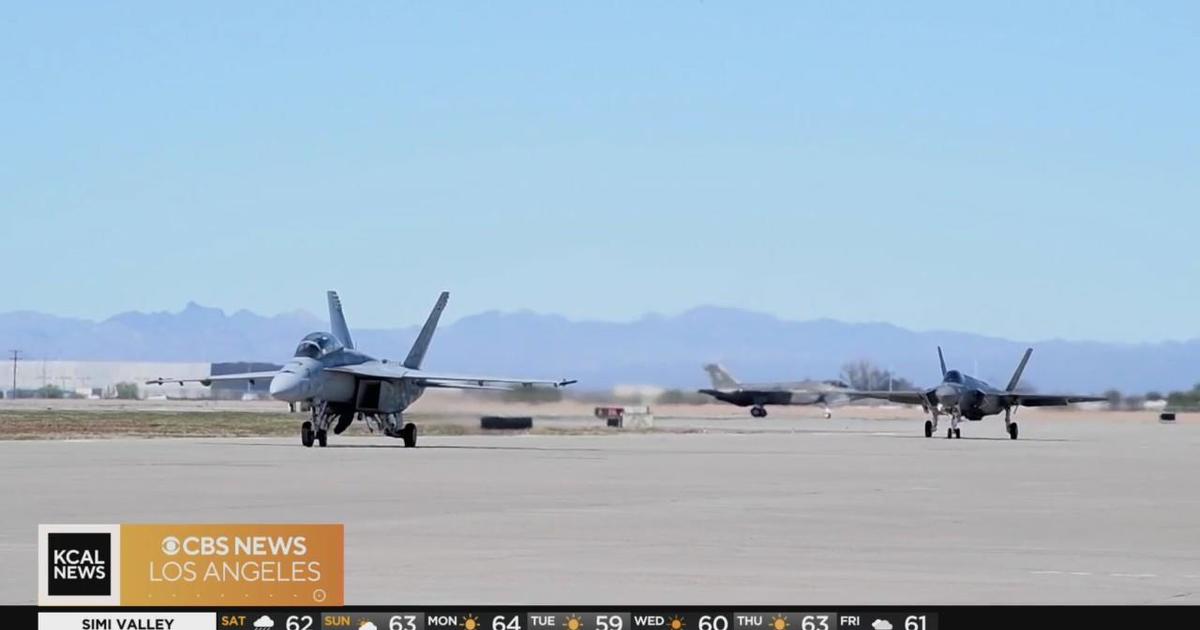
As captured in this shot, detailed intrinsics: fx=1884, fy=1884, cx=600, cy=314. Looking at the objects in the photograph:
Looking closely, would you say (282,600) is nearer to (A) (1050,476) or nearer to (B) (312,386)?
(A) (1050,476)

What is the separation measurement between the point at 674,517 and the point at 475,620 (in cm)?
1036

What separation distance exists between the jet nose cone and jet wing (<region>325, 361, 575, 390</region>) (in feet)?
4.52

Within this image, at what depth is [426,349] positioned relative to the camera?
51156 mm

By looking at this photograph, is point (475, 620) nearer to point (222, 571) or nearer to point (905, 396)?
point (222, 571)

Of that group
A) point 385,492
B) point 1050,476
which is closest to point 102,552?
point 385,492

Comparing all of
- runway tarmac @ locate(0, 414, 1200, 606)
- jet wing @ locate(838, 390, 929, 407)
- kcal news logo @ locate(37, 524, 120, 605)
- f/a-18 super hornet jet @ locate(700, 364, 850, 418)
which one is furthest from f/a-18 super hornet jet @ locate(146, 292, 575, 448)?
f/a-18 super hornet jet @ locate(700, 364, 850, 418)

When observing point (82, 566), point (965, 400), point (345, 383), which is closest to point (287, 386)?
point (345, 383)

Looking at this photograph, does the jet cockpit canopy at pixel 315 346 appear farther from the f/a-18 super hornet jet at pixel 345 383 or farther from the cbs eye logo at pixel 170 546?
the cbs eye logo at pixel 170 546

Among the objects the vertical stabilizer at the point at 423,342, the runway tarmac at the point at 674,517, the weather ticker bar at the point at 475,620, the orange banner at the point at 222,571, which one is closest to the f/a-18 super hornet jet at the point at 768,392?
the vertical stabilizer at the point at 423,342

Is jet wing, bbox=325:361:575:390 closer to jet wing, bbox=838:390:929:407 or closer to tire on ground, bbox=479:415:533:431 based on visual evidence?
tire on ground, bbox=479:415:533:431

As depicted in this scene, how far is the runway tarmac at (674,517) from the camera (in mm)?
13766

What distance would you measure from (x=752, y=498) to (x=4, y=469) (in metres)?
13.1

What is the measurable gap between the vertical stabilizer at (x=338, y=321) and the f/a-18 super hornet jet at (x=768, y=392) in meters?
68.2

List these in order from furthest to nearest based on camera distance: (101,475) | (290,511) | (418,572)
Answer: (101,475)
(290,511)
(418,572)
